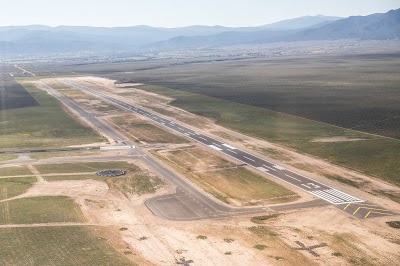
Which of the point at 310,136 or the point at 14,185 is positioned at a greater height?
the point at 310,136

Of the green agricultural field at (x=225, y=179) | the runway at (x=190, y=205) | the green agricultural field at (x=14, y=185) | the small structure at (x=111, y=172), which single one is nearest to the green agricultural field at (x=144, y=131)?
the green agricultural field at (x=225, y=179)

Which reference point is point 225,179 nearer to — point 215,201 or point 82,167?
point 215,201

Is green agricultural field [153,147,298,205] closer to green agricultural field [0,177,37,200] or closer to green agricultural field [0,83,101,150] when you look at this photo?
green agricultural field [0,177,37,200]

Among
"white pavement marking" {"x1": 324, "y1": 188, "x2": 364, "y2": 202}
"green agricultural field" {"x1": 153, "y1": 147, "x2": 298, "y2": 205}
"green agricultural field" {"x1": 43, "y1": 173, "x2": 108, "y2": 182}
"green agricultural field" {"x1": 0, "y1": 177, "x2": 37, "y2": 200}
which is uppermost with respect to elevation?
"white pavement marking" {"x1": 324, "y1": 188, "x2": 364, "y2": 202}

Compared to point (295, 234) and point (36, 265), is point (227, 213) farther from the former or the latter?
point (36, 265)

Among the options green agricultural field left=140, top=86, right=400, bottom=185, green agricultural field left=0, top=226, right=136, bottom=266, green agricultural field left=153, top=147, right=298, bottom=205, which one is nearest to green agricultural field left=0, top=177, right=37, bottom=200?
green agricultural field left=0, top=226, right=136, bottom=266

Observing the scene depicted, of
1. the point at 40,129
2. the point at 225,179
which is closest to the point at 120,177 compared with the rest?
the point at 225,179

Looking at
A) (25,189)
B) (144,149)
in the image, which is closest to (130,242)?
(25,189)
